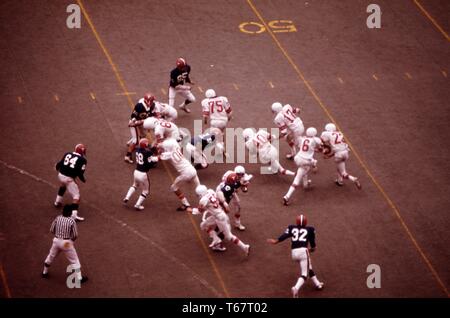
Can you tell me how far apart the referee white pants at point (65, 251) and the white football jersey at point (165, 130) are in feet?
13.4

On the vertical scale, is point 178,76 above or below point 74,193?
above

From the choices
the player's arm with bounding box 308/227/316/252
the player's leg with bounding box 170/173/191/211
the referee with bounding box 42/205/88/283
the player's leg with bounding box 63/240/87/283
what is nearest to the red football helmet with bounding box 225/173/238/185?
the player's leg with bounding box 170/173/191/211

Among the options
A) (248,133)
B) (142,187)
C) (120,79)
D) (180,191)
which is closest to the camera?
(142,187)

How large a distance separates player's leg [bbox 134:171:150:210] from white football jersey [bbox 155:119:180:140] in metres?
1.22

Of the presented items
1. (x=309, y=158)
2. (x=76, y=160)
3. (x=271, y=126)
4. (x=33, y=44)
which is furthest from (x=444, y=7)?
(x=76, y=160)

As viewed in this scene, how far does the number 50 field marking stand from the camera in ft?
96.0

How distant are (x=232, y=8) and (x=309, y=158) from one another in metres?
9.86

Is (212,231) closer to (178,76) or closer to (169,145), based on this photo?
(169,145)

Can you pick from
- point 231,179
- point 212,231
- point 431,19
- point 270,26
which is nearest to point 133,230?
point 212,231

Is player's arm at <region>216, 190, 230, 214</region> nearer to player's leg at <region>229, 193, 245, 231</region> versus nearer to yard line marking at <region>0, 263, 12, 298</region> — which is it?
player's leg at <region>229, 193, 245, 231</region>

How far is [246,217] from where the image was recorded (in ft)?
70.9

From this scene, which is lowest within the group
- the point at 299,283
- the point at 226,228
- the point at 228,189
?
the point at 299,283

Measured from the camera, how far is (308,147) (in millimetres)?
21938

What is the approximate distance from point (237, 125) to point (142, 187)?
14.7 ft
